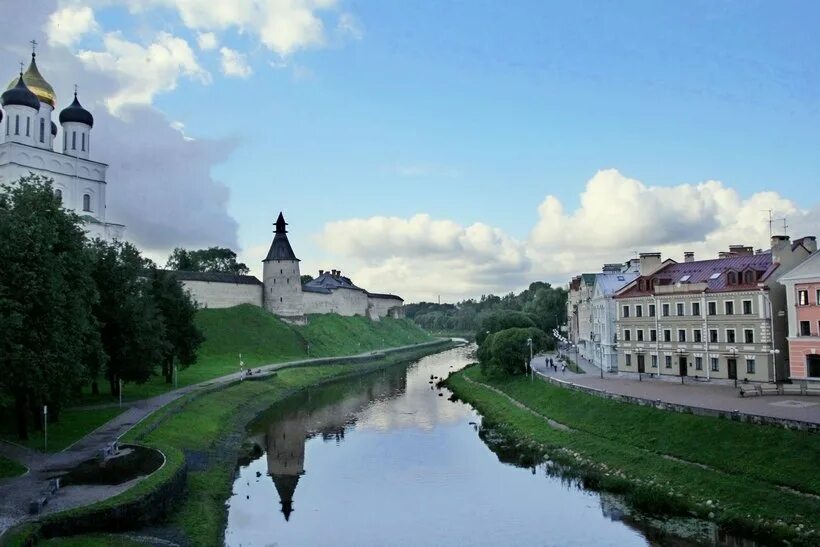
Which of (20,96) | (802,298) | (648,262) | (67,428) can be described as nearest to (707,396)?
(802,298)

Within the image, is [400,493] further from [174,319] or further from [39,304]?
[174,319]

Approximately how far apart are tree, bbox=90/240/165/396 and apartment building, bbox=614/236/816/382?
107 ft

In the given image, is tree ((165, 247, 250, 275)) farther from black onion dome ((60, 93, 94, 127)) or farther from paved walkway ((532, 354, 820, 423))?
paved walkway ((532, 354, 820, 423))

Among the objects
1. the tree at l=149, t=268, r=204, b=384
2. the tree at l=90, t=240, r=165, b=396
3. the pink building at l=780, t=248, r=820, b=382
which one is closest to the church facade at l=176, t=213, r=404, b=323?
the tree at l=149, t=268, r=204, b=384

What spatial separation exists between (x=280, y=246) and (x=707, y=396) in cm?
6922

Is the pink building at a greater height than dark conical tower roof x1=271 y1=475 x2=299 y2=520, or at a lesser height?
greater

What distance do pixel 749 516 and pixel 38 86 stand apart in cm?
7189

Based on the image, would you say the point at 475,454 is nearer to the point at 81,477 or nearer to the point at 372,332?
the point at 81,477

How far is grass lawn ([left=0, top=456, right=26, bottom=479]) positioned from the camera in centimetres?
2162

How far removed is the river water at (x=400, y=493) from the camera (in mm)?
21328

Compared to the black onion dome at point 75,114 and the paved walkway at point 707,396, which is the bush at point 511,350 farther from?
the black onion dome at point 75,114

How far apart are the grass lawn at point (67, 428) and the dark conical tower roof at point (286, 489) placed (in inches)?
355

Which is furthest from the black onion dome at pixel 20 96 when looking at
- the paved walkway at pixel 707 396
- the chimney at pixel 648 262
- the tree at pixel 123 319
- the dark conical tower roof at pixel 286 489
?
the chimney at pixel 648 262

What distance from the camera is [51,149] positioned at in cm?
6719
